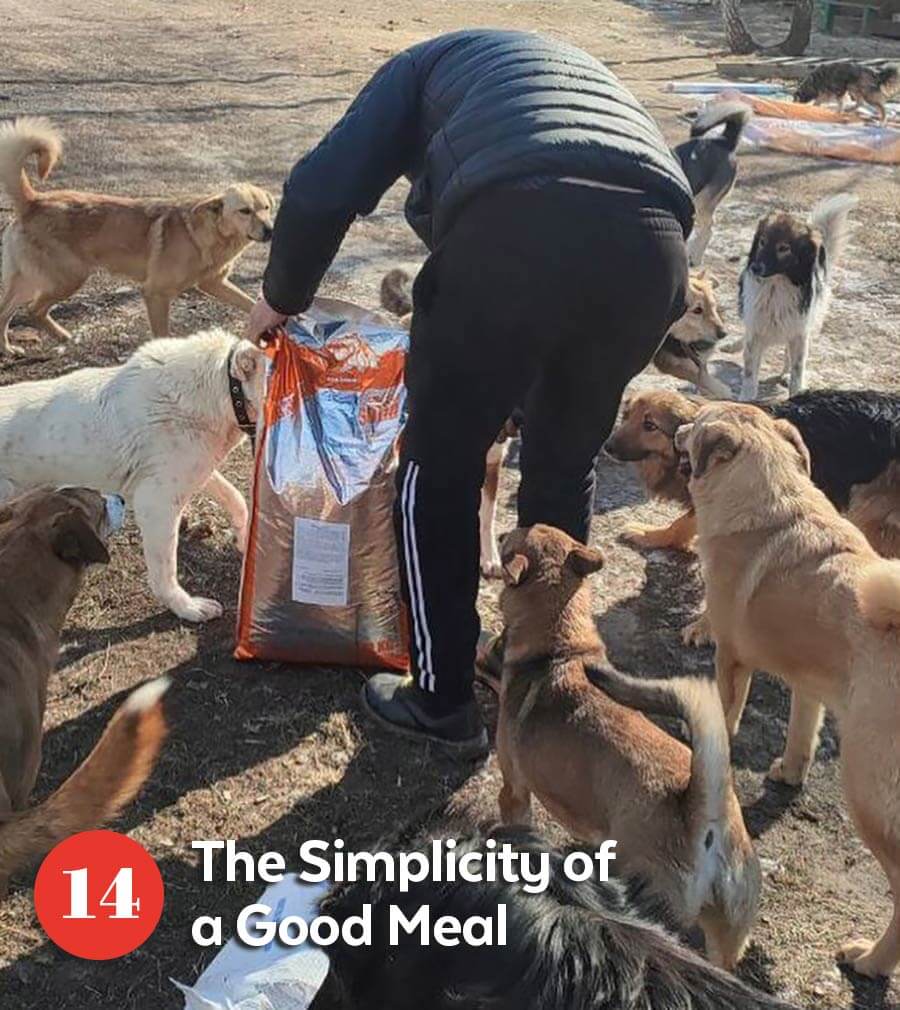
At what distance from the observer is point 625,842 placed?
2.48m

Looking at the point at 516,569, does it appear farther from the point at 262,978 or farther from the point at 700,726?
the point at 262,978

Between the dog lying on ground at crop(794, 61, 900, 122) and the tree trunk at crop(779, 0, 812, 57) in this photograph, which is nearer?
the dog lying on ground at crop(794, 61, 900, 122)

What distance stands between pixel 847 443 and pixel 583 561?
162 centimetres

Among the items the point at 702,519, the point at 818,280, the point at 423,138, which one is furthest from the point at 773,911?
the point at 818,280

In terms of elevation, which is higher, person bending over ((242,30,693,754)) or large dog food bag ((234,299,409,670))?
person bending over ((242,30,693,754))

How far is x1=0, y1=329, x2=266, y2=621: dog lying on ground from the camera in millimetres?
3816

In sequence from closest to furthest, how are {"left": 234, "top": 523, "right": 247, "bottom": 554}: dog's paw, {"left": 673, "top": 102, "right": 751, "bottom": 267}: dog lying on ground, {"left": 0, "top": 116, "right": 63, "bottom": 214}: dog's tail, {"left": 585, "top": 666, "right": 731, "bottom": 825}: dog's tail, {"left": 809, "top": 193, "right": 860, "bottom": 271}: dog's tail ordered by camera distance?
1. {"left": 585, "top": 666, "right": 731, "bottom": 825}: dog's tail
2. {"left": 234, "top": 523, "right": 247, "bottom": 554}: dog's paw
3. {"left": 0, "top": 116, "right": 63, "bottom": 214}: dog's tail
4. {"left": 809, "top": 193, "right": 860, "bottom": 271}: dog's tail
5. {"left": 673, "top": 102, "right": 751, "bottom": 267}: dog lying on ground

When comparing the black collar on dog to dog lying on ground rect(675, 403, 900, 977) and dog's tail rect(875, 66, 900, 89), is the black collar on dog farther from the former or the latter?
dog's tail rect(875, 66, 900, 89)

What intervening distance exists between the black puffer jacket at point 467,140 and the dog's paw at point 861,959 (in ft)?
6.23

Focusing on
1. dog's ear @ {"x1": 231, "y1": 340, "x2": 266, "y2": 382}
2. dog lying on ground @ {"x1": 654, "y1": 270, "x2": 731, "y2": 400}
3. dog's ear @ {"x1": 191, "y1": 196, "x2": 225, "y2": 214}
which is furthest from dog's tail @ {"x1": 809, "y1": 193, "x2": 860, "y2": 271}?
dog's ear @ {"x1": 231, "y1": 340, "x2": 266, "y2": 382}

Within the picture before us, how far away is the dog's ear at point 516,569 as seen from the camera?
2973mm

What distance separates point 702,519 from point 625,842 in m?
1.33

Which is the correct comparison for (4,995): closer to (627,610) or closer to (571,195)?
(571,195)

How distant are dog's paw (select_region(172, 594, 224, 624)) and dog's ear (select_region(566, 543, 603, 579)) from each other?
1485 millimetres
